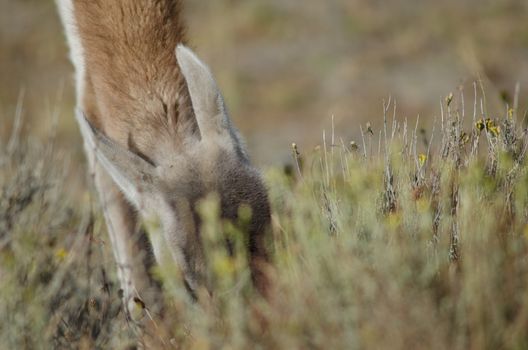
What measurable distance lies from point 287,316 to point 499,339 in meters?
0.80

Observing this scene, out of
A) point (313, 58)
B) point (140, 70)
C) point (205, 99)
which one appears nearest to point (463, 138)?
point (205, 99)

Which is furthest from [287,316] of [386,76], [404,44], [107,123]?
[404,44]

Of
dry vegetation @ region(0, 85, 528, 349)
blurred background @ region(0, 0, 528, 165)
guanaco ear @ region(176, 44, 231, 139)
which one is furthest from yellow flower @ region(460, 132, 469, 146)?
blurred background @ region(0, 0, 528, 165)

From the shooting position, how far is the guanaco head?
4391 millimetres

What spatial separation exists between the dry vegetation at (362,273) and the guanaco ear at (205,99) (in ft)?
1.45

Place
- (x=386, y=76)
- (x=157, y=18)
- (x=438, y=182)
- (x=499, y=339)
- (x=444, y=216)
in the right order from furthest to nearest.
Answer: (x=386, y=76) < (x=157, y=18) < (x=438, y=182) < (x=444, y=216) < (x=499, y=339)

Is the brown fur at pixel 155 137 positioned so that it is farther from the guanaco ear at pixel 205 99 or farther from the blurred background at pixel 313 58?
the blurred background at pixel 313 58

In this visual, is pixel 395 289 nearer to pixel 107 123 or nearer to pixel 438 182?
pixel 438 182

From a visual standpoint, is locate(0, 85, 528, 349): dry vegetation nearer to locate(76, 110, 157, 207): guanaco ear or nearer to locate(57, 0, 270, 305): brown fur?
locate(57, 0, 270, 305): brown fur

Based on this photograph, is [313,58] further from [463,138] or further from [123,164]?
[123,164]

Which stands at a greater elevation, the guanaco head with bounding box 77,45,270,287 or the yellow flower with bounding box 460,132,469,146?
the yellow flower with bounding box 460,132,469,146

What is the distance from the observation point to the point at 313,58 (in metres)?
14.9

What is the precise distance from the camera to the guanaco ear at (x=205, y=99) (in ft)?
15.7

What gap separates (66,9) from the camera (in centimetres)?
584
